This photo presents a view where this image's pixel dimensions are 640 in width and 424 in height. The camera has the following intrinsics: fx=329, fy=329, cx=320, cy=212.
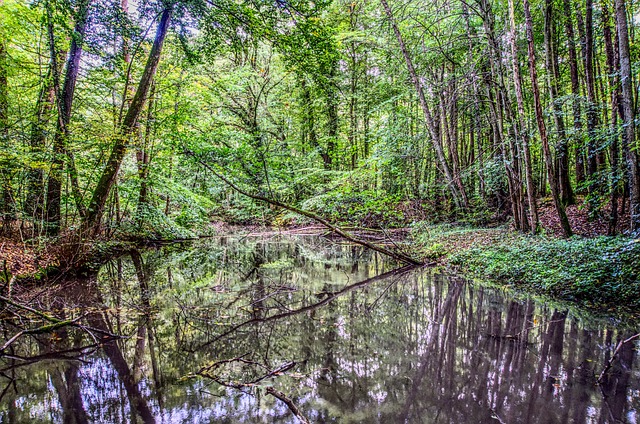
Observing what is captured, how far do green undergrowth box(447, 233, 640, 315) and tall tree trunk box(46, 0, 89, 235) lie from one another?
30.7ft

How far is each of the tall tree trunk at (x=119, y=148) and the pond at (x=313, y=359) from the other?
2.05 m

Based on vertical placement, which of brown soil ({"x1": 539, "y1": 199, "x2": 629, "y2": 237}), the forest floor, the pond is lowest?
the pond

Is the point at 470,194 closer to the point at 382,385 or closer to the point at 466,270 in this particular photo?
the point at 466,270

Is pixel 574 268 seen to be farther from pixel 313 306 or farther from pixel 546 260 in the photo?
pixel 313 306

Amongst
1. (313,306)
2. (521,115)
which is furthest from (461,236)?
(313,306)

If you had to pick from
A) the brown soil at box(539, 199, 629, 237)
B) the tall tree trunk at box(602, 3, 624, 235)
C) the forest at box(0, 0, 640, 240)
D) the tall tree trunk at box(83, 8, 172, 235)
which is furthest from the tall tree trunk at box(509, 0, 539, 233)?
the tall tree trunk at box(83, 8, 172, 235)

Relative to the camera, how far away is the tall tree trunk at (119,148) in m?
7.66

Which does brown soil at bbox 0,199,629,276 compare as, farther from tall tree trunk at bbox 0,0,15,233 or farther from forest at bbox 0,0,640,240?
tall tree trunk at bbox 0,0,15,233

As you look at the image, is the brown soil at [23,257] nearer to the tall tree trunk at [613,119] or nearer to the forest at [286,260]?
the forest at [286,260]

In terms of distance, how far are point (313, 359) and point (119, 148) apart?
24.3ft

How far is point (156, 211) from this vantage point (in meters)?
10.9

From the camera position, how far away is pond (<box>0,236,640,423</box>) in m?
2.65

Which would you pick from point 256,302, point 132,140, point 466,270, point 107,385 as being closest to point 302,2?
point 132,140

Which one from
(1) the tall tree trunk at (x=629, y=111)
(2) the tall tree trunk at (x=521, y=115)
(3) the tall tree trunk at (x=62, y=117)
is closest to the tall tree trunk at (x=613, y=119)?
(1) the tall tree trunk at (x=629, y=111)
